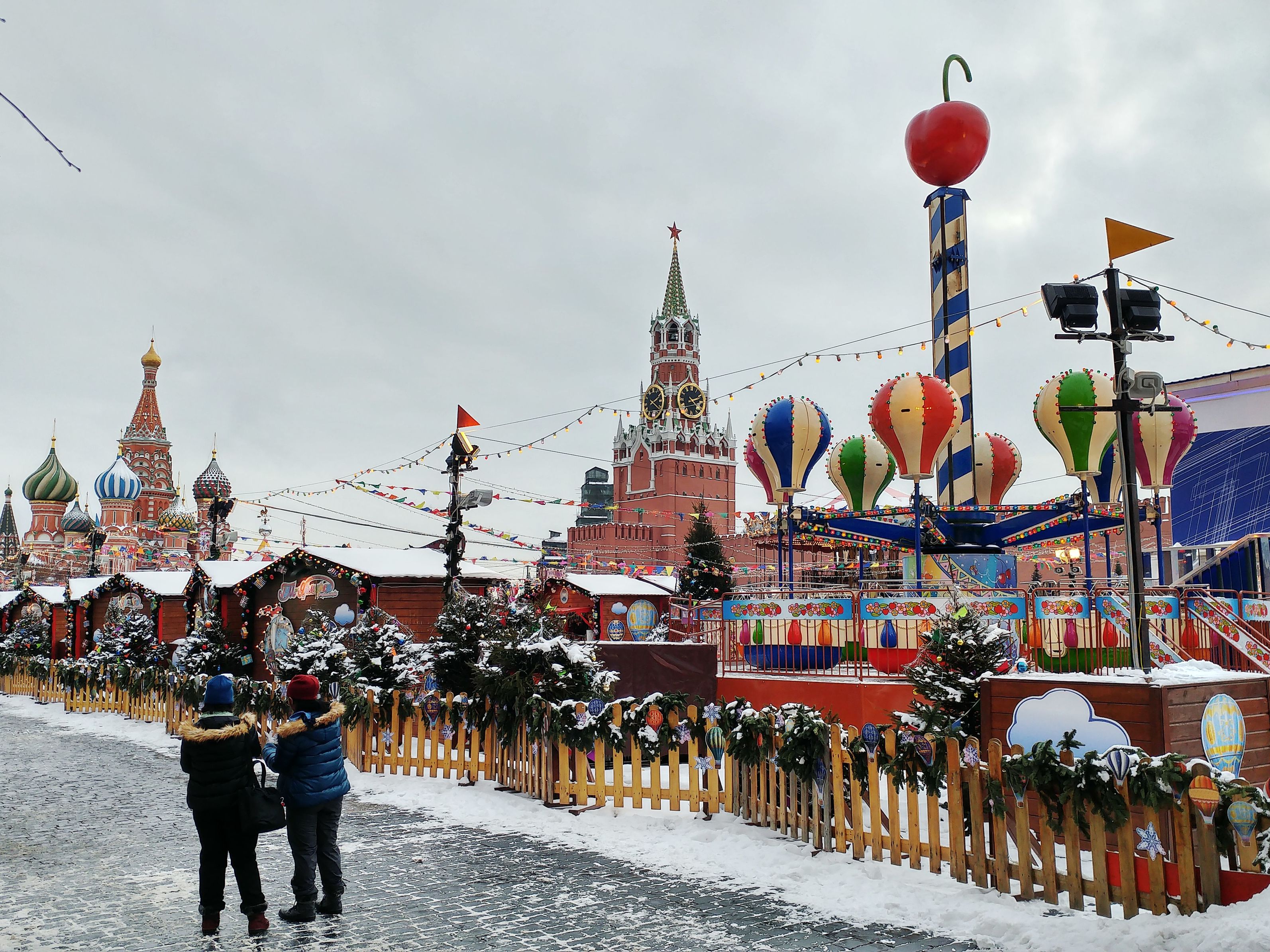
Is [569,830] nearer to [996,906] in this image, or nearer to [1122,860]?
[996,906]

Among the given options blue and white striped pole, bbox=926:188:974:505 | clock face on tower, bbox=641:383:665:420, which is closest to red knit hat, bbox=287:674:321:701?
blue and white striped pole, bbox=926:188:974:505

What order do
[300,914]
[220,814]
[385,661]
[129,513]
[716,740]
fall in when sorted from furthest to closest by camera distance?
[129,513]
[385,661]
[716,740]
[300,914]
[220,814]

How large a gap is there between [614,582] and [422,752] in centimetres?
1529

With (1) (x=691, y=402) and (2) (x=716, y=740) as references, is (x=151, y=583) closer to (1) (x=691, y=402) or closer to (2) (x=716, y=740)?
(2) (x=716, y=740)

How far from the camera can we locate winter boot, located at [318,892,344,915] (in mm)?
6727

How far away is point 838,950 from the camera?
19.8ft

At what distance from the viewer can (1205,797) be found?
5.93 m

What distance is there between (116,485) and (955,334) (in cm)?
6329

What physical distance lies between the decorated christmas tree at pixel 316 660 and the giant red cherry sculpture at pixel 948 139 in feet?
54.2

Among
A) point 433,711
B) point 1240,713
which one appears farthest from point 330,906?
point 1240,713

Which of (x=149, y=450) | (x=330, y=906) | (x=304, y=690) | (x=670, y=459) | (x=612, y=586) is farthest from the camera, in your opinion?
(x=670, y=459)

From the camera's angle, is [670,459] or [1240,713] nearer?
[1240,713]

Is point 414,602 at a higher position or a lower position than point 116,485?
lower

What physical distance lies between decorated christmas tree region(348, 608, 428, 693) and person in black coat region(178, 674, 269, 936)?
8792 millimetres
